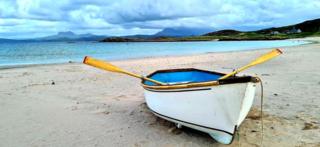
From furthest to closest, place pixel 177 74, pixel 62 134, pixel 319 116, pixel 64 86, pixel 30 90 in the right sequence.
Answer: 1. pixel 64 86
2. pixel 30 90
3. pixel 177 74
4. pixel 319 116
5. pixel 62 134

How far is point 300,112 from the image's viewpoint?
5004mm

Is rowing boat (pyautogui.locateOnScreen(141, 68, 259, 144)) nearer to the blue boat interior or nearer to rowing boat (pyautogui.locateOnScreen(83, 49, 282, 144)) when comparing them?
rowing boat (pyautogui.locateOnScreen(83, 49, 282, 144))

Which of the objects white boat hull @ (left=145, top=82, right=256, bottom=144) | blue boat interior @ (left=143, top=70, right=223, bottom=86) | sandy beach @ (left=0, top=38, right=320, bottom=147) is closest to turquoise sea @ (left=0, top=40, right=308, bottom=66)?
sandy beach @ (left=0, top=38, right=320, bottom=147)

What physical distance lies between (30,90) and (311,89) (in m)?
7.39

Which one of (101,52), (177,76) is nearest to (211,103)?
(177,76)

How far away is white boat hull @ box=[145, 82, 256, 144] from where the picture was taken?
3.31 metres

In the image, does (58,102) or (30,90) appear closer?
(58,102)

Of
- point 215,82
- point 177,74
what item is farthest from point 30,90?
point 215,82

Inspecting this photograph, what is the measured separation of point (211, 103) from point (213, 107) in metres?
0.06

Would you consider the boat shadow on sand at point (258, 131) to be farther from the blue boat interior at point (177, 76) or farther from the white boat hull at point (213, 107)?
the blue boat interior at point (177, 76)

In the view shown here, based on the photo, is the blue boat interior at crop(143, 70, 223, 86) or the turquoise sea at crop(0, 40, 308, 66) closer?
the blue boat interior at crop(143, 70, 223, 86)

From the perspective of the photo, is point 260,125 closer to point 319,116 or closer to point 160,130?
point 319,116

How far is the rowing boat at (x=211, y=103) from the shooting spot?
3285 millimetres

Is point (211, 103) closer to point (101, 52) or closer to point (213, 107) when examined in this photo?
point (213, 107)
